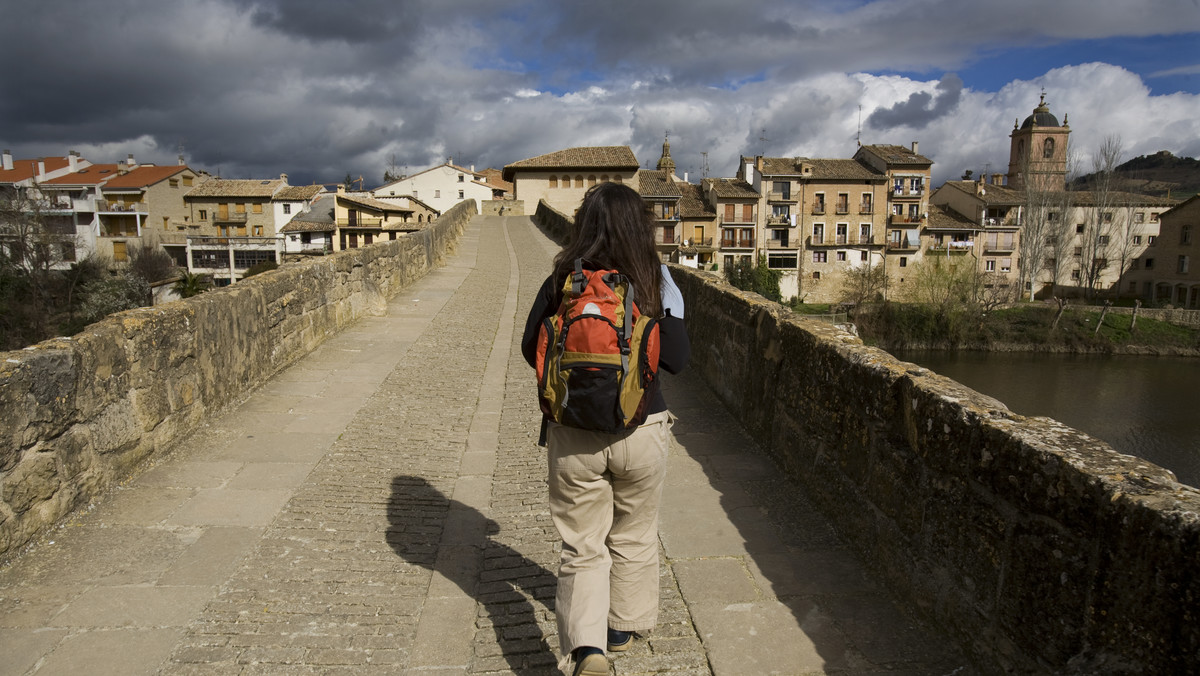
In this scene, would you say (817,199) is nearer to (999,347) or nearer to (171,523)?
(999,347)

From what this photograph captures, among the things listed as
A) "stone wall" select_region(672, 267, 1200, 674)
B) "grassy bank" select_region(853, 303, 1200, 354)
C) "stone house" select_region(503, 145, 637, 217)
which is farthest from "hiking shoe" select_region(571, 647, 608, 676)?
"stone house" select_region(503, 145, 637, 217)

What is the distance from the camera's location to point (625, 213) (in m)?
2.75

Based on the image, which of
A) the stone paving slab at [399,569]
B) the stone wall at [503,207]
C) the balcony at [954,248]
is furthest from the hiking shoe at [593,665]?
the balcony at [954,248]

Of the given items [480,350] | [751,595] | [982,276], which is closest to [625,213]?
[751,595]

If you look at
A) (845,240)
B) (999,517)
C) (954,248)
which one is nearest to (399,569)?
(999,517)

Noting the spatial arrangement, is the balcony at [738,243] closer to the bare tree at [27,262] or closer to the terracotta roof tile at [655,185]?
the terracotta roof tile at [655,185]

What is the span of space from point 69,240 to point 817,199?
5535 centimetres

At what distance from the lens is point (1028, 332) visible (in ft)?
153

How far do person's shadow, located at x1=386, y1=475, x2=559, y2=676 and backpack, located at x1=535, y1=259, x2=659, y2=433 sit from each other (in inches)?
41.1

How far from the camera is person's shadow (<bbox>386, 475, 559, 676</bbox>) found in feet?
9.93

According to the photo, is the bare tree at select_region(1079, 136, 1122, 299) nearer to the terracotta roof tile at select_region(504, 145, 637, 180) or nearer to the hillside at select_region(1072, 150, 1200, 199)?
the terracotta roof tile at select_region(504, 145, 637, 180)

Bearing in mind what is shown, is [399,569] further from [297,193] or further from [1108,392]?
[297,193]

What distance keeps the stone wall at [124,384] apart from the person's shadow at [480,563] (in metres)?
1.66

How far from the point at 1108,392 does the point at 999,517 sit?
4181cm
